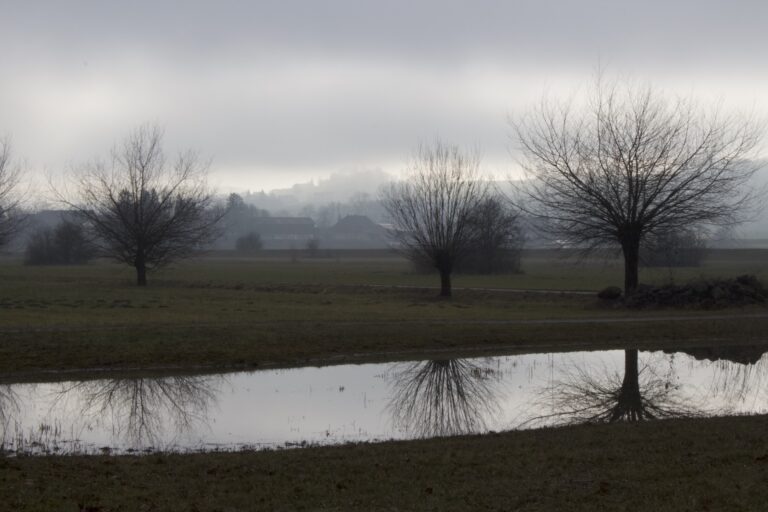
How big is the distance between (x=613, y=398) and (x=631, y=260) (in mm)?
20390

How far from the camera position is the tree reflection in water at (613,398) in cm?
1609

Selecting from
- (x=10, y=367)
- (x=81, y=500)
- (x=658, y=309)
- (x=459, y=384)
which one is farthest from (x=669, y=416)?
(x=658, y=309)

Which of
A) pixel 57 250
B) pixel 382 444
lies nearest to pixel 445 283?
pixel 382 444

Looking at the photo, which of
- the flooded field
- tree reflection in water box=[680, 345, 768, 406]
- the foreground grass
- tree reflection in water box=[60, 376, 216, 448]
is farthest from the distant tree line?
the foreground grass

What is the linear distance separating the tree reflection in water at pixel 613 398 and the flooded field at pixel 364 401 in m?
0.03

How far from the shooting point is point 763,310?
1347 inches

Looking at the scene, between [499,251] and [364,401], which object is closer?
[364,401]

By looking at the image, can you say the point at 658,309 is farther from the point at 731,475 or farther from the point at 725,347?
the point at 731,475

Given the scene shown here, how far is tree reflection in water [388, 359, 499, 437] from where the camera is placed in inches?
618

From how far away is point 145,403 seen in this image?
1823 cm

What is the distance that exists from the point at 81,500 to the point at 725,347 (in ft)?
77.1

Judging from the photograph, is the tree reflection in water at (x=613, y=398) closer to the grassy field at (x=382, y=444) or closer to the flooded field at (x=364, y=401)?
the flooded field at (x=364, y=401)

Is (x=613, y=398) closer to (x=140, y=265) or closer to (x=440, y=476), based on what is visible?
(x=440, y=476)

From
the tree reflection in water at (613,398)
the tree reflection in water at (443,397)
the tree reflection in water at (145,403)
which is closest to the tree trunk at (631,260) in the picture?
the tree reflection in water at (613,398)
